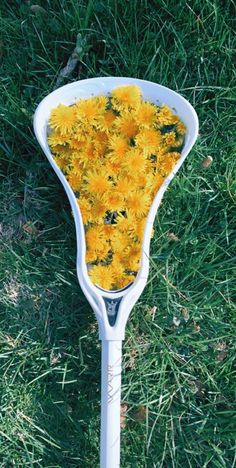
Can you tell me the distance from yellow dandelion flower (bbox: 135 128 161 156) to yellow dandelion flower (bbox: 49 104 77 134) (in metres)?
0.13

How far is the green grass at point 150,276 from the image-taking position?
4.22 ft

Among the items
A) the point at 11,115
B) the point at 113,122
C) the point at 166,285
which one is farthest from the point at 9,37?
the point at 166,285

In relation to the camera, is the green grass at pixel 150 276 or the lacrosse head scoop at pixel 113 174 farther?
the green grass at pixel 150 276

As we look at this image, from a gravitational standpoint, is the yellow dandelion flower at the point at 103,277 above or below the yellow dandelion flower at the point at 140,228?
below

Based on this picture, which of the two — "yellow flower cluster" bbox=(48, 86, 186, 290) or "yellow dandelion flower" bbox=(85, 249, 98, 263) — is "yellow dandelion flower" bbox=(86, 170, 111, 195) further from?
"yellow dandelion flower" bbox=(85, 249, 98, 263)

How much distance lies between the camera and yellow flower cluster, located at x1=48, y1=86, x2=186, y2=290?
1.21 m

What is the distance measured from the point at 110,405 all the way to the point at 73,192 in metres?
0.42

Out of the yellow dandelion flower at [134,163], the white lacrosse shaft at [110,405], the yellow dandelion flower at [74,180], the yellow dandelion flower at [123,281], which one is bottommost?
the white lacrosse shaft at [110,405]

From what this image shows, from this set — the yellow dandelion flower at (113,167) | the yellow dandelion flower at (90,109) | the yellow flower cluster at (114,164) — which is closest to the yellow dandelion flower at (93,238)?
the yellow flower cluster at (114,164)

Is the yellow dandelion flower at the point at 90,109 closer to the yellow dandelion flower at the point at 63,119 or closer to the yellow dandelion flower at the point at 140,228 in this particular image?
the yellow dandelion flower at the point at 63,119

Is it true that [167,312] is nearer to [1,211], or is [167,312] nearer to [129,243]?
[129,243]

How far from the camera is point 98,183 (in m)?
1.21

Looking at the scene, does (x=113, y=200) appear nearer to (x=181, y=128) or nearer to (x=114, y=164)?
(x=114, y=164)

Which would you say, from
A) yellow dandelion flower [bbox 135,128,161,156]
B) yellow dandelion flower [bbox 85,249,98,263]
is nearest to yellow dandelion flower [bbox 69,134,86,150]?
yellow dandelion flower [bbox 135,128,161,156]
